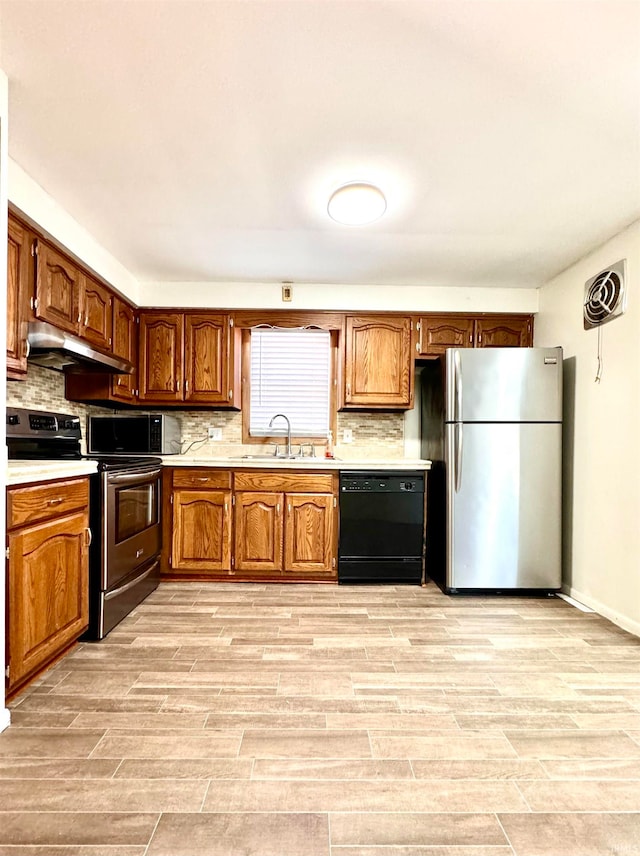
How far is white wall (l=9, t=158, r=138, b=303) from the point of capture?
2.19 m

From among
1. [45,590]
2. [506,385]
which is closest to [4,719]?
[45,590]

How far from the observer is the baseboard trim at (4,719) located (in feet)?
5.41

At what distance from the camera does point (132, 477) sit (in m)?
2.81

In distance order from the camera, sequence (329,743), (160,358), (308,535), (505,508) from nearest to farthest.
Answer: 1. (329,743)
2. (505,508)
3. (308,535)
4. (160,358)

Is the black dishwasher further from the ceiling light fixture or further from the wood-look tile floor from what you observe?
the ceiling light fixture

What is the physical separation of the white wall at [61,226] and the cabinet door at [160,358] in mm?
303

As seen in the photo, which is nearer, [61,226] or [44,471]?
[44,471]

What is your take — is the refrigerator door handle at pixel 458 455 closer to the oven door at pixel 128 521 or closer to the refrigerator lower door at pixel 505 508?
the refrigerator lower door at pixel 505 508

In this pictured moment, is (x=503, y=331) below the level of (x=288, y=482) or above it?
above

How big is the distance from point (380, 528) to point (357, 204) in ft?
7.01

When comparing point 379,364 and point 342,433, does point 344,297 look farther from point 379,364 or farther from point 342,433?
point 342,433

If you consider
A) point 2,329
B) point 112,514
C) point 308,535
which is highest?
point 2,329

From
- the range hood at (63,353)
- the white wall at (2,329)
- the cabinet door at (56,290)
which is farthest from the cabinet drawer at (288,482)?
the white wall at (2,329)

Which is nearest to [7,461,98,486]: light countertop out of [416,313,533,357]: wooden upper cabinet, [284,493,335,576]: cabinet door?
[284,493,335,576]: cabinet door
